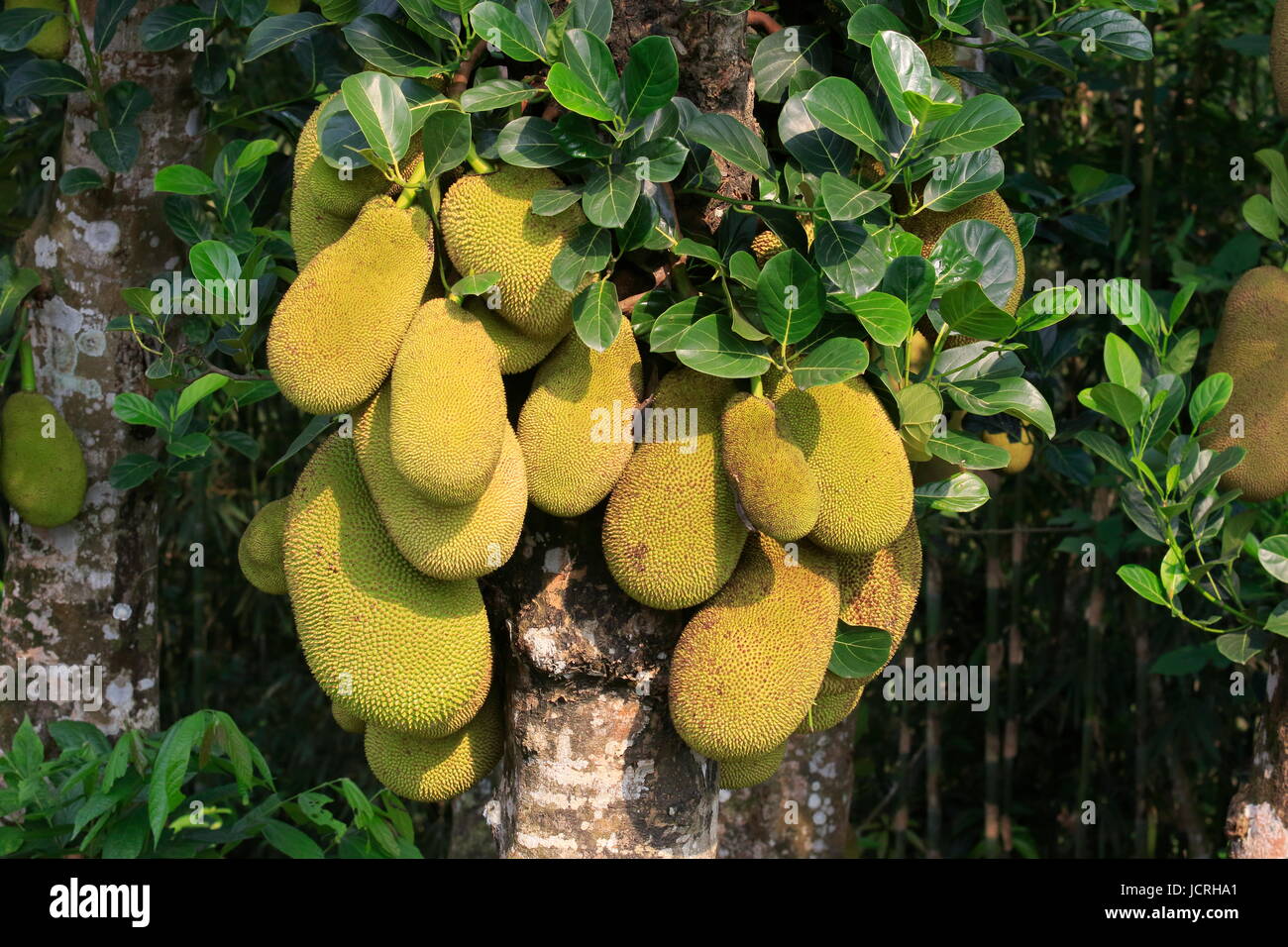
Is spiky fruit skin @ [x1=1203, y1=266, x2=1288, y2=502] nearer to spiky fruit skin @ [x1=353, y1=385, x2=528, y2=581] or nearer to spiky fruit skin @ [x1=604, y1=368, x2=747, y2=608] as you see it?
spiky fruit skin @ [x1=604, y1=368, x2=747, y2=608]

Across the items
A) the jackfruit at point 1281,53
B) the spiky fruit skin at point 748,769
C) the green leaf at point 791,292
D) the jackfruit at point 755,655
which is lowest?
the spiky fruit skin at point 748,769

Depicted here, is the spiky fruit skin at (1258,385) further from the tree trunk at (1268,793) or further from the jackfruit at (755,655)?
the jackfruit at (755,655)

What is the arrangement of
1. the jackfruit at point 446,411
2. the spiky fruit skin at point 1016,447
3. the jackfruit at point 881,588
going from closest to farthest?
the jackfruit at point 446,411
the jackfruit at point 881,588
the spiky fruit skin at point 1016,447

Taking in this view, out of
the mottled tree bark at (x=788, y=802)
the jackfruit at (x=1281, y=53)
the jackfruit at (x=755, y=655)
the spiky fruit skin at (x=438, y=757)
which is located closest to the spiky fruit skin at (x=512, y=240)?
the jackfruit at (x=755, y=655)

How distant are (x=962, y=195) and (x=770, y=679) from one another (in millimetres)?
475

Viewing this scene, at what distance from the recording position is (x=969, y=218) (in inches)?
46.8

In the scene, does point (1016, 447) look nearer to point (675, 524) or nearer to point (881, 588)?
Result: point (881, 588)

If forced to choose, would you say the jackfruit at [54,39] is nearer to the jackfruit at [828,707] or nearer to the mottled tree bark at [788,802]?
the jackfruit at [828,707]

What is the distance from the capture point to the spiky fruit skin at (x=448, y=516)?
0.99m

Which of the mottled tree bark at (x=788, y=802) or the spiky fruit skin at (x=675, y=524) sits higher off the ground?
the spiky fruit skin at (x=675, y=524)

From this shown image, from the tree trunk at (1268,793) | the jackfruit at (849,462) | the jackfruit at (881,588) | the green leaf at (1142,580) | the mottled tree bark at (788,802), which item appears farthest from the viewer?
the mottled tree bark at (788,802)

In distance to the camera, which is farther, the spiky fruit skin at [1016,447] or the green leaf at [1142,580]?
the spiky fruit skin at [1016,447]

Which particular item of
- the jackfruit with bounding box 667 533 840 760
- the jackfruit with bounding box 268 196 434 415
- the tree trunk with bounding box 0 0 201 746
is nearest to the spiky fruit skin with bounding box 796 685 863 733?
the jackfruit with bounding box 667 533 840 760

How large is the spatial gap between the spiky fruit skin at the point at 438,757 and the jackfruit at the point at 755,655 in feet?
0.68
